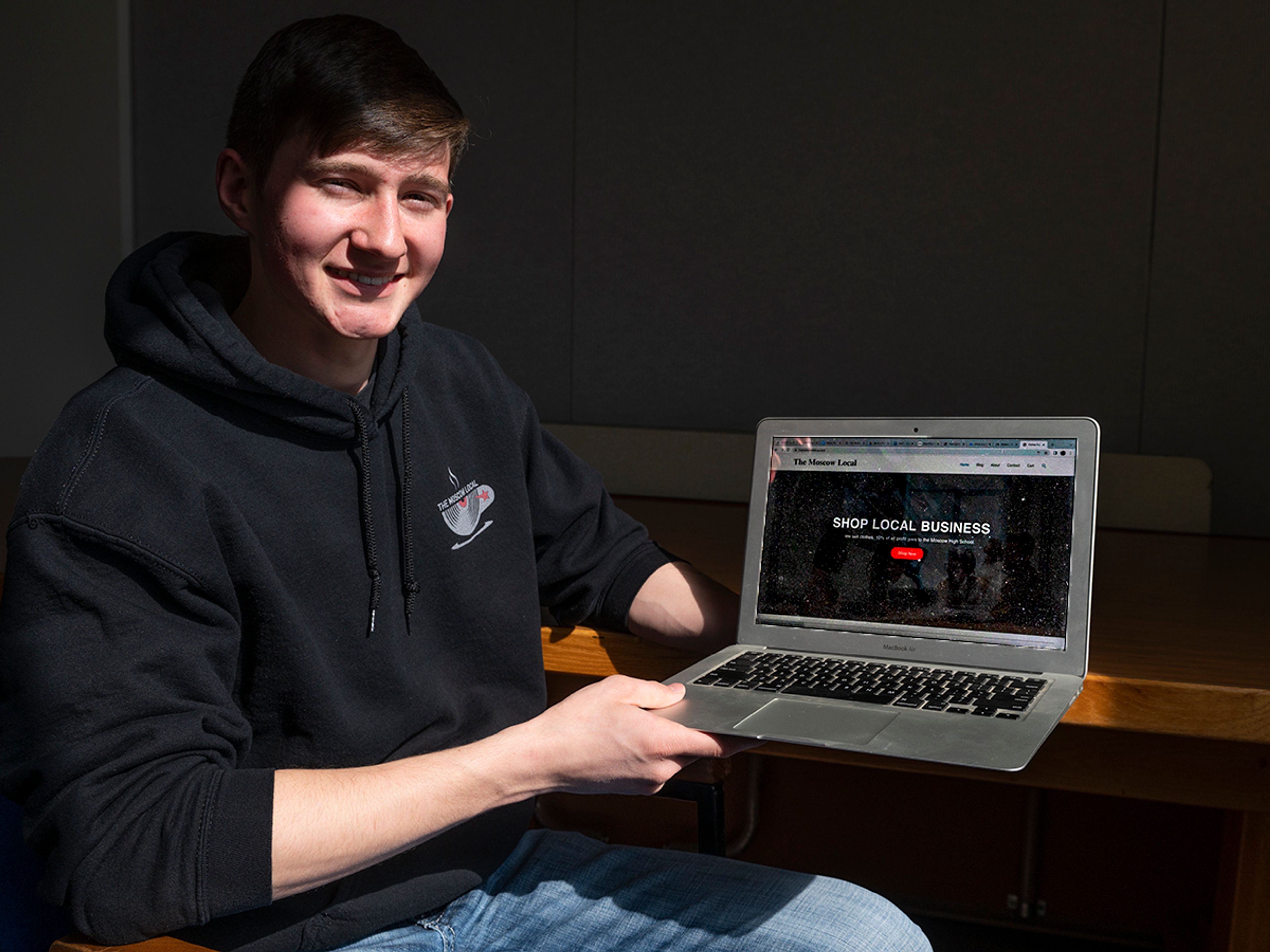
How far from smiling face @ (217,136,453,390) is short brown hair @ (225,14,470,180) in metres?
0.01

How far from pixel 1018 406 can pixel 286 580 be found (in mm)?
2206

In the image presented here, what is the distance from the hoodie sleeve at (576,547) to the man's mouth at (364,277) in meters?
0.26

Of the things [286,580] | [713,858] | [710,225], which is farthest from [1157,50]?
[286,580]

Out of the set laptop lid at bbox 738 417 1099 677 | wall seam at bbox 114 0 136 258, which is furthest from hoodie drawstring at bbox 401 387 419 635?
wall seam at bbox 114 0 136 258

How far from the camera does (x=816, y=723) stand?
88 centimetres

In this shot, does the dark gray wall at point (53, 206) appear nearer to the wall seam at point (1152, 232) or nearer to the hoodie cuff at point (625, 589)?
the hoodie cuff at point (625, 589)

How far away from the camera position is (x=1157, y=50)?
8.49 ft

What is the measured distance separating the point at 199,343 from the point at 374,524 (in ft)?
0.75

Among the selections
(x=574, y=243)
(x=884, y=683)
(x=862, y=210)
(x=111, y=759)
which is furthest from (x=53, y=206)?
(x=884, y=683)

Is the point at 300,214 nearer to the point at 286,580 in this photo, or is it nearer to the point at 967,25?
the point at 286,580

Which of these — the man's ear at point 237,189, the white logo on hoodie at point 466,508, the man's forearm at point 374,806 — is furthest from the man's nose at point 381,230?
the man's forearm at point 374,806

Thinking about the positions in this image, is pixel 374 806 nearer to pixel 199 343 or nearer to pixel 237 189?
pixel 199 343

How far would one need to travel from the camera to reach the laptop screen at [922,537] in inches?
40.6

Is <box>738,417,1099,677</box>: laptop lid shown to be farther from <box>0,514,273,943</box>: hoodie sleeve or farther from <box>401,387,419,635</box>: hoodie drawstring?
<box>0,514,273,943</box>: hoodie sleeve
